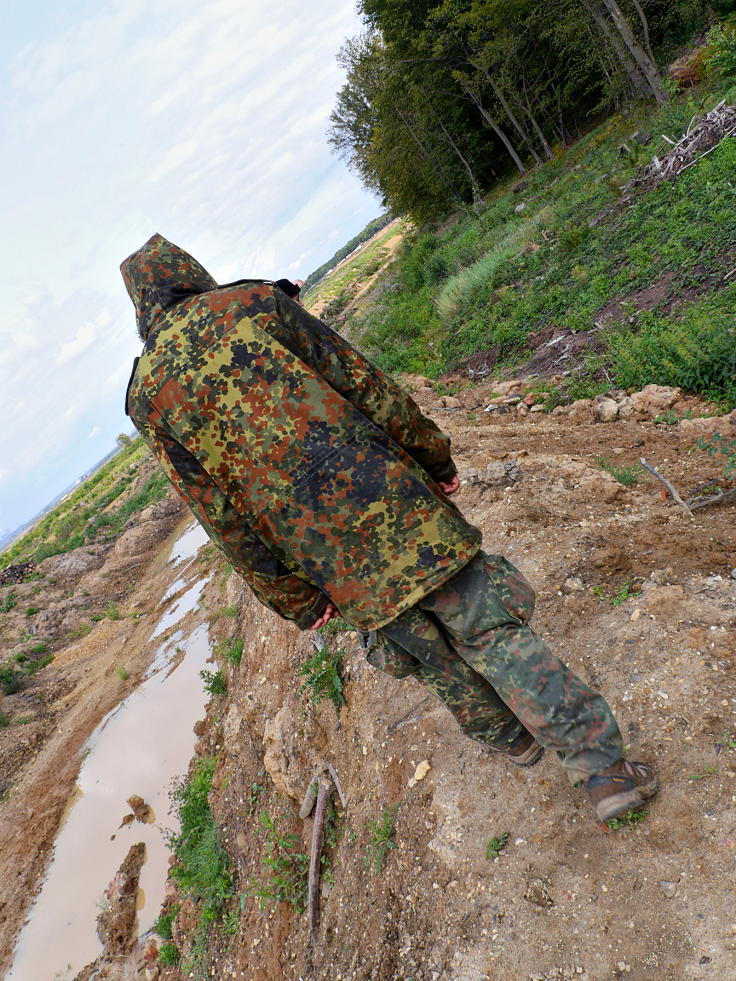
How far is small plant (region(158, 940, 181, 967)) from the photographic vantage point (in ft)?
12.4

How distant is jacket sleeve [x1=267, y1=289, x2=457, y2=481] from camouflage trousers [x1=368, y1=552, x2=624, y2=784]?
1.66 ft

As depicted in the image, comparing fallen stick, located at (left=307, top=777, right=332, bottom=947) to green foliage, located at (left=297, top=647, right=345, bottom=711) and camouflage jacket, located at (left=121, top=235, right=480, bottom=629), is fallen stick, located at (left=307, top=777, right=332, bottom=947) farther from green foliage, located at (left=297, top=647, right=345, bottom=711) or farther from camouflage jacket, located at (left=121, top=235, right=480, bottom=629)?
camouflage jacket, located at (left=121, top=235, right=480, bottom=629)

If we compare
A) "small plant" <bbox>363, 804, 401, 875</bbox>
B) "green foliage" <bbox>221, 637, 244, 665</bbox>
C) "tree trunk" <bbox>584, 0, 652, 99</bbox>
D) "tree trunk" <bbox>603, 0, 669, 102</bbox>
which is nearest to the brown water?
"green foliage" <bbox>221, 637, 244, 665</bbox>

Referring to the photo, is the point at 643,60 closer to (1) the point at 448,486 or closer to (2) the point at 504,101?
(2) the point at 504,101

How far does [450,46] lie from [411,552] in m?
22.5

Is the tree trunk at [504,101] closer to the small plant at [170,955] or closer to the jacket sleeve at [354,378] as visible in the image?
the jacket sleeve at [354,378]

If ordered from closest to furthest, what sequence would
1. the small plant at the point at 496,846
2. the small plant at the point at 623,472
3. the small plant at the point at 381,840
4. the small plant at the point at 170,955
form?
the small plant at the point at 496,846 → the small plant at the point at 381,840 → the small plant at the point at 170,955 → the small plant at the point at 623,472

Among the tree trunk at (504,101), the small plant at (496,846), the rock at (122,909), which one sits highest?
the tree trunk at (504,101)

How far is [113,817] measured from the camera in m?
5.58

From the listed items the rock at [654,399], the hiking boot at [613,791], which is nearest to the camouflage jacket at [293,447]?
the hiking boot at [613,791]

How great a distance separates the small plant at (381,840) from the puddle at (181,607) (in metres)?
7.28

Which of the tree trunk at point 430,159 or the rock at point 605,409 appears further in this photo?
the tree trunk at point 430,159

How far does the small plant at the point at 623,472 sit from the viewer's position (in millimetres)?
4117

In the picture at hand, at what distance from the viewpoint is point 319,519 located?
5.81 feet
